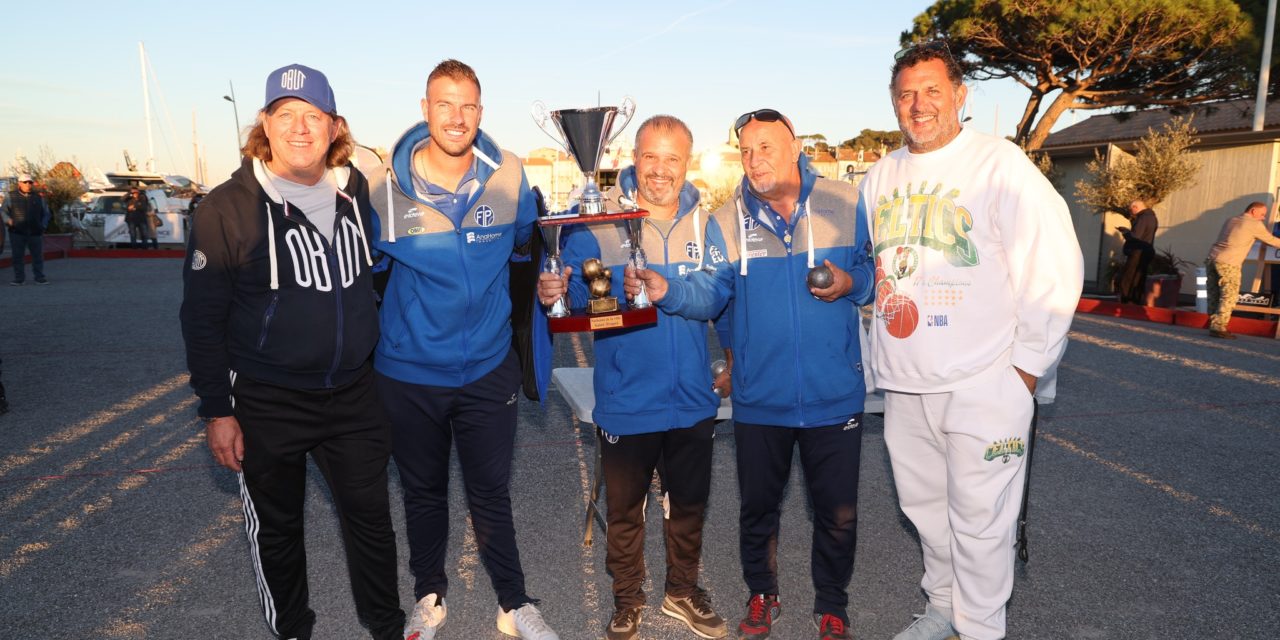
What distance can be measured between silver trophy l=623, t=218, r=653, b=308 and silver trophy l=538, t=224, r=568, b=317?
29cm

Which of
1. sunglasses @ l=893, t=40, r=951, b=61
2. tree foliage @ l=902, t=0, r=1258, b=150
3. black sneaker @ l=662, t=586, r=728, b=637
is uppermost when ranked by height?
tree foliage @ l=902, t=0, r=1258, b=150

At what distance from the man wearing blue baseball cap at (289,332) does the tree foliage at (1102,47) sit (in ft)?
63.7

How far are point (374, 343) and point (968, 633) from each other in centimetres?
245

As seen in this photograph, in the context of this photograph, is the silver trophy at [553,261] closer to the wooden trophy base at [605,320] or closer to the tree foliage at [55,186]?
the wooden trophy base at [605,320]

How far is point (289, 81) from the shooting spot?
2.70 m

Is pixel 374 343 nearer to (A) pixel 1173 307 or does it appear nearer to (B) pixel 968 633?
(B) pixel 968 633

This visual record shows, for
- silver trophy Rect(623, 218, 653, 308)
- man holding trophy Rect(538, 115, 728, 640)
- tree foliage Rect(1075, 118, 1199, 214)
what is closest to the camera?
silver trophy Rect(623, 218, 653, 308)

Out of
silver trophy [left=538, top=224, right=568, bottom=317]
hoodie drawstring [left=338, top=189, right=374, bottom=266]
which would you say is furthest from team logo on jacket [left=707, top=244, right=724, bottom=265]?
hoodie drawstring [left=338, top=189, right=374, bottom=266]

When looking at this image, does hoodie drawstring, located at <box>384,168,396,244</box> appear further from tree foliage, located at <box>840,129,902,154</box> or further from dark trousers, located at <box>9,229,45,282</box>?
tree foliage, located at <box>840,129,902,154</box>

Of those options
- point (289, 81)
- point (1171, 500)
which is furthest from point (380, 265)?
point (1171, 500)

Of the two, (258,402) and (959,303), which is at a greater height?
(959,303)

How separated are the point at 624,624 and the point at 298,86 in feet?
7.89

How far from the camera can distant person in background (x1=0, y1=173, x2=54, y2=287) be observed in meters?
15.0

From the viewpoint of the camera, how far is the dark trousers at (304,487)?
9.23 feet
